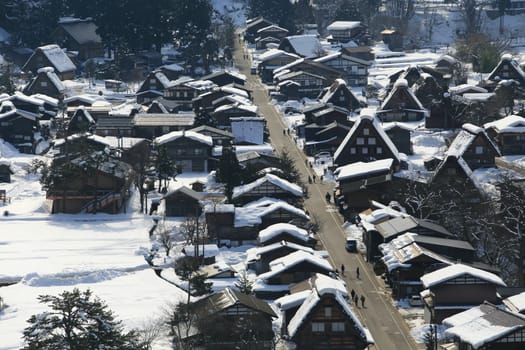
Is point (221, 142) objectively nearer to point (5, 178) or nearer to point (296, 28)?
point (5, 178)

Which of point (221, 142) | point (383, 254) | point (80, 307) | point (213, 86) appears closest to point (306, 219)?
point (383, 254)

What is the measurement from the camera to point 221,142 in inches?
2219

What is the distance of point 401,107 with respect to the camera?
63094 mm

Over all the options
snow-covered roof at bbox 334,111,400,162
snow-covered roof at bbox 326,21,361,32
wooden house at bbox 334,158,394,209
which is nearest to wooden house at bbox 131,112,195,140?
snow-covered roof at bbox 334,111,400,162

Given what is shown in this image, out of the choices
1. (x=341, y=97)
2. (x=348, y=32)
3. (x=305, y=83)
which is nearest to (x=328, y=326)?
(x=341, y=97)

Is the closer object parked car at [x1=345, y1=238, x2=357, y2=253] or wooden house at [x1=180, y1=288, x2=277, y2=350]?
wooden house at [x1=180, y1=288, x2=277, y2=350]

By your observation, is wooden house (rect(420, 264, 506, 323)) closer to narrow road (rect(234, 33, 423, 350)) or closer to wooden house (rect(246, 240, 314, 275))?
narrow road (rect(234, 33, 423, 350))

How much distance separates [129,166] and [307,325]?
62.4 feet

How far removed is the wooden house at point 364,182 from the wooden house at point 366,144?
12.0ft

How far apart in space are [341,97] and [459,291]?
3134cm

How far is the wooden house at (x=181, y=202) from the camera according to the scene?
46.1 meters

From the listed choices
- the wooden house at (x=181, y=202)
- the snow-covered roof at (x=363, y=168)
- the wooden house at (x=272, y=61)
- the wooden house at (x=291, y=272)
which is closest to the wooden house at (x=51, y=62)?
the wooden house at (x=272, y=61)

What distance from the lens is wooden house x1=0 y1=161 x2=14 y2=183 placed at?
52.5 meters

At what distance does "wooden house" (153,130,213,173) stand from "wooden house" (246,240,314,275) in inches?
540
